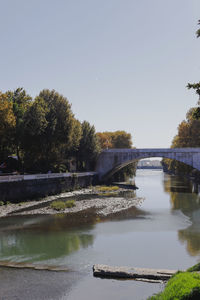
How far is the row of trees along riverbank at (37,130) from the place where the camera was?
155 feet

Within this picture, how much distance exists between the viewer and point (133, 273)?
1508cm

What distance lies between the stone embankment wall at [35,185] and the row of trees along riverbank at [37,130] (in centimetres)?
434

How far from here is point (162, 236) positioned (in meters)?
24.7

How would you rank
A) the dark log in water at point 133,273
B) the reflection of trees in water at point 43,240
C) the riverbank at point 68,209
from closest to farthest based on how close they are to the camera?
the dark log in water at point 133,273, the reflection of trees in water at point 43,240, the riverbank at point 68,209

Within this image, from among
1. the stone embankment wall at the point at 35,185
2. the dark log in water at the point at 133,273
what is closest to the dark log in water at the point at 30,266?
the dark log in water at the point at 133,273

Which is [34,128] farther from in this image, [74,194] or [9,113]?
[74,194]

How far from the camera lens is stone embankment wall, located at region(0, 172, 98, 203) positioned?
4112 cm

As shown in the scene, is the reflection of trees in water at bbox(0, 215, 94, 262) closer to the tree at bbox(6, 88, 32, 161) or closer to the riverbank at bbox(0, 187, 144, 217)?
the riverbank at bbox(0, 187, 144, 217)

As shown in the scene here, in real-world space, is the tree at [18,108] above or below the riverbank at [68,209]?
above

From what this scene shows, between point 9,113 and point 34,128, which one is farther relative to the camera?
point 34,128

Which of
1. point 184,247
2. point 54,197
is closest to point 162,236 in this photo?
point 184,247

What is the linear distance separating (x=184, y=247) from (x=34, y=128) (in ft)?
109

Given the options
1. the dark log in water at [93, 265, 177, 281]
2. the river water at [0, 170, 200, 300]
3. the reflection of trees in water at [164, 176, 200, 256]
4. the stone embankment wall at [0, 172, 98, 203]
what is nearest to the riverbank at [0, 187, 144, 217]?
the stone embankment wall at [0, 172, 98, 203]

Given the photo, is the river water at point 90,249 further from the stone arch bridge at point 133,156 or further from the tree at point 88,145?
the tree at point 88,145
